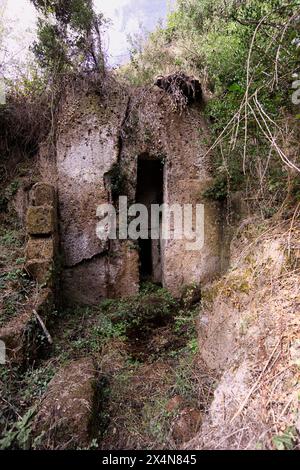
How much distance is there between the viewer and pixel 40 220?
15.1ft

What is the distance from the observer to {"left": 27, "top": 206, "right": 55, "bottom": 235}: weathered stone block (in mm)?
4554

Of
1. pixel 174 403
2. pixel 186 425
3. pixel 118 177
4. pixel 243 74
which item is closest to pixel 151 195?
pixel 118 177

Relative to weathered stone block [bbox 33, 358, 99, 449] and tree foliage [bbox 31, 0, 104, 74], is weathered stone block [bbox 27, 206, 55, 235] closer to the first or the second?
weathered stone block [bbox 33, 358, 99, 449]

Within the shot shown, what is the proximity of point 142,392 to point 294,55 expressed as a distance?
3.89 m

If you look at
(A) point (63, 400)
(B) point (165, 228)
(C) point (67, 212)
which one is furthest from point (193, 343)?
(C) point (67, 212)

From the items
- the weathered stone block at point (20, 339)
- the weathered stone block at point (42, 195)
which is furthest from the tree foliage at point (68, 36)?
the weathered stone block at point (20, 339)

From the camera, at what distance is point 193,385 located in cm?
310

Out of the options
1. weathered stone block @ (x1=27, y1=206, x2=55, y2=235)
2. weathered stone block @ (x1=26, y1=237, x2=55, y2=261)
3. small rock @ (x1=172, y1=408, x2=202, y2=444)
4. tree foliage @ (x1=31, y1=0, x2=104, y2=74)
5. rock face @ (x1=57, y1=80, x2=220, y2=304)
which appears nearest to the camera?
small rock @ (x1=172, y1=408, x2=202, y2=444)

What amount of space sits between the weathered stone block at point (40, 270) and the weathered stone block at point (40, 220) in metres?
0.50

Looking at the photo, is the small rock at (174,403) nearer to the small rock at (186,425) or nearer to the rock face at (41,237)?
the small rock at (186,425)

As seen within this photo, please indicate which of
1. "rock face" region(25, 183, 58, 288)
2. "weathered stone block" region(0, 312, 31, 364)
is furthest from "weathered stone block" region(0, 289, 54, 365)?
"rock face" region(25, 183, 58, 288)

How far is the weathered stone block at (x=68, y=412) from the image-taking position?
2.30m

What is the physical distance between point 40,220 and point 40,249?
1.51 feet

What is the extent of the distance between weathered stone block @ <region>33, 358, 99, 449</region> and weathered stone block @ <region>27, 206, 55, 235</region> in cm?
228
